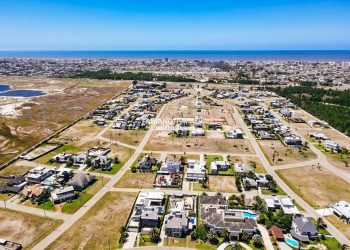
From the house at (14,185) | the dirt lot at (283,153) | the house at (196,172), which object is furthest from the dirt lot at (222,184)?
the house at (14,185)

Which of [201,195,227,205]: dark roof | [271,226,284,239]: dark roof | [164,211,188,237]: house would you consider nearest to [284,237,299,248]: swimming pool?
[271,226,284,239]: dark roof

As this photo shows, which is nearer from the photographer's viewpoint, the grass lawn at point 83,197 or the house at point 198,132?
the grass lawn at point 83,197

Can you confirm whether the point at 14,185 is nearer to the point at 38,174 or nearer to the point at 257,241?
the point at 38,174

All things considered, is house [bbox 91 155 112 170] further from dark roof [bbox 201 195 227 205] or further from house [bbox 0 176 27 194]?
dark roof [bbox 201 195 227 205]

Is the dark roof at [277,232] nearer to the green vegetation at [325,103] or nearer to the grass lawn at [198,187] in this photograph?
the grass lawn at [198,187]

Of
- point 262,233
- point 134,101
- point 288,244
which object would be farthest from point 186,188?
point 134,101

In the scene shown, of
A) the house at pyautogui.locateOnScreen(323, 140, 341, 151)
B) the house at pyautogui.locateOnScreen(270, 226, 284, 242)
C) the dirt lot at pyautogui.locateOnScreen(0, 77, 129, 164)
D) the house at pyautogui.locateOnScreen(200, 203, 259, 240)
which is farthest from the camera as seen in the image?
the dirt lot at pyautogui.locateOnScreen(0, 77, 129, 164)

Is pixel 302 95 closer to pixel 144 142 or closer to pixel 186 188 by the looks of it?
pixel 144 142

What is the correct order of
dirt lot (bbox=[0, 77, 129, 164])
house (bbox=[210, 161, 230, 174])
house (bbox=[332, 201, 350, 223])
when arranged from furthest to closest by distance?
1. dirt lot (bbox=[0, 77, 129, 164])
2. house (bbox=[210, 161, 230, 174])
3. house (bbox=[332, 201, 350, 223])
